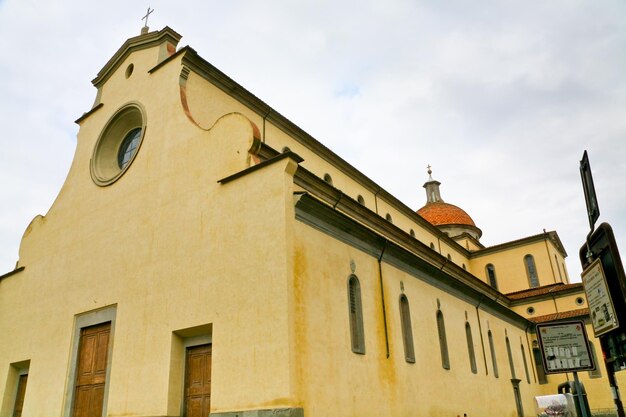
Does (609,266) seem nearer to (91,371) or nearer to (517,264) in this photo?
(91,371)

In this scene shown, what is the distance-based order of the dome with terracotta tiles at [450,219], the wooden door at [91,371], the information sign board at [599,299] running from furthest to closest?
the dome with terracotta tiles at [450,219], the wooden door at [91,371], the information sign board at [599,299]

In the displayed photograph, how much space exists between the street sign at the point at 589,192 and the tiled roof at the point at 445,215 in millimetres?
34046

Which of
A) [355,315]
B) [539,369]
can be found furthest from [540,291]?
[355,315]

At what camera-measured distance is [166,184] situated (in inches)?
562

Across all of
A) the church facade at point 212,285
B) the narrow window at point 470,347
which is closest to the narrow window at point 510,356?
the church facade at point 212,285

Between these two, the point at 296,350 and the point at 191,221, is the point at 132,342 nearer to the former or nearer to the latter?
the point at 191,221

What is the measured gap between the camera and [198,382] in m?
11.9

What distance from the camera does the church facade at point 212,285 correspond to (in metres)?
11.0

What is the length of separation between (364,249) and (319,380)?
4.64 m

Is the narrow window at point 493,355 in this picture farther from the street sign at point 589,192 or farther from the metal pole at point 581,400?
the street sign at point 589,192

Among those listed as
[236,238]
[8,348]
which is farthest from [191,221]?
[8,348]

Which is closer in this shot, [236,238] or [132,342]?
[236,238]

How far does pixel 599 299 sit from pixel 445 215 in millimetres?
34975

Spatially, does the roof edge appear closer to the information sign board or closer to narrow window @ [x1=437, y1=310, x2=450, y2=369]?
narrow window @ [x1=437, y1=310, x2=450, y2=369]
